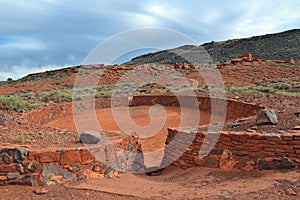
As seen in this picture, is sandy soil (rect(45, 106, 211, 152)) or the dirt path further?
sandy soil (rect(45, 106, 211, 152))

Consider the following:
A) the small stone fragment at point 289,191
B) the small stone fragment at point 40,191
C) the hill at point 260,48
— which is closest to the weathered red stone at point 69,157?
the small stone fragment at point 40,191

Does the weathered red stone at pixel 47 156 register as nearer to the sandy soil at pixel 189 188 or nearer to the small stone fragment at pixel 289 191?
the sandy soil at pixel 189 188

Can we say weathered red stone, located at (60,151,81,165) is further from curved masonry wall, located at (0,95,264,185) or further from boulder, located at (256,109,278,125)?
boulder, located at (256,109,278,125)

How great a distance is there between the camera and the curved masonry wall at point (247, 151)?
4926mm

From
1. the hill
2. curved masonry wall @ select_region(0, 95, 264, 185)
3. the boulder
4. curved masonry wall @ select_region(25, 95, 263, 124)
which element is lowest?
curved masonry wall @ select_region(0, 95, 264, 185)

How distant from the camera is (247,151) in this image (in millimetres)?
5211

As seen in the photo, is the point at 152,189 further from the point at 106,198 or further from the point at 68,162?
the point at 68,162

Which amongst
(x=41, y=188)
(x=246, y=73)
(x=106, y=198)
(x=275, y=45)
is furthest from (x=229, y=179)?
(x=275, y=45)

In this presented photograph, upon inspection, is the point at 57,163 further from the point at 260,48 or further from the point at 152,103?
the point at 260,48

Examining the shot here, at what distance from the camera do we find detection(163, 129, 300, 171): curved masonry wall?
4.93 metres

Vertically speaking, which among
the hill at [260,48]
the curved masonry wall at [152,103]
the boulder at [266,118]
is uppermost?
the hill at [260,48]

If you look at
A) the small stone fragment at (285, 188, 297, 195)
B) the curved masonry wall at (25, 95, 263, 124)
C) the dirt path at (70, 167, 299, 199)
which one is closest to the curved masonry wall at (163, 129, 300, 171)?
the dirt path at (70, 167, 299, 199)

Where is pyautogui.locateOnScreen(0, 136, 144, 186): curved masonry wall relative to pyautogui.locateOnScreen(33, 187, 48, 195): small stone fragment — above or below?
above

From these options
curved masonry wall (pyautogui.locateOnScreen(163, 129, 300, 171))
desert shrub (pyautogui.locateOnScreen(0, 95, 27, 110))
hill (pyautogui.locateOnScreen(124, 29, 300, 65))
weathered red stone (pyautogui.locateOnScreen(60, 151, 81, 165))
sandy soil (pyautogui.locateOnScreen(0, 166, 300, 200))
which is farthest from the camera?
hill (pyautogui.locateOnScreen(124, 29, 300, 65))
